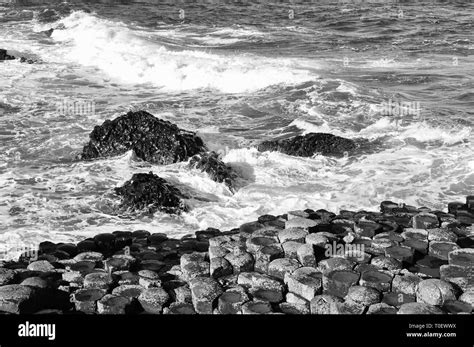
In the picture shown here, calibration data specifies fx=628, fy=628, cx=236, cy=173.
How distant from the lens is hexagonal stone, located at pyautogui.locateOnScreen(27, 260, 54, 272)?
332 inches

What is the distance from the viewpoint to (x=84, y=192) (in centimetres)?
1273

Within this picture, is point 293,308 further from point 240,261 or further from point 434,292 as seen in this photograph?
point 434,292

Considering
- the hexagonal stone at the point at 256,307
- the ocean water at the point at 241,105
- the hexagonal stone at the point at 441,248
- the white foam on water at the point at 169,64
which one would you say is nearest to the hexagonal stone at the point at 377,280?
the hexagonal stone at the point at 441,248

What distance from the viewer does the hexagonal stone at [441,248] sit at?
860 cm

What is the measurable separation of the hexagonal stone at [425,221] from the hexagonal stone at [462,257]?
1.23m

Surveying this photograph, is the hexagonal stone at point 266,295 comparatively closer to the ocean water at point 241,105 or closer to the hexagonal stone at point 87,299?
the hexagonal stone at point 87,299

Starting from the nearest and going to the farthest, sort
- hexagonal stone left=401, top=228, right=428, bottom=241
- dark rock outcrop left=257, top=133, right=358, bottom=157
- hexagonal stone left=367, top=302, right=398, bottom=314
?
1. hexagonal stone left=367, top=302, right=398, bottom=314
2. hexagonal stone left=401, top=228, right=428, bottom=241
3. dark rock outcrop left=257, top=133, right=358, bottom=157

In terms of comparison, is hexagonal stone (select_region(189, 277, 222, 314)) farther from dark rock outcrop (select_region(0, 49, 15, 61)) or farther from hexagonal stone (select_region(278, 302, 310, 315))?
dark rock outcrop (select_region(0, 49, 15, 61))

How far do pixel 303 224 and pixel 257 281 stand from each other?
1801 millimetres

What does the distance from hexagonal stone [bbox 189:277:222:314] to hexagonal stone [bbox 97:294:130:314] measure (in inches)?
31.6

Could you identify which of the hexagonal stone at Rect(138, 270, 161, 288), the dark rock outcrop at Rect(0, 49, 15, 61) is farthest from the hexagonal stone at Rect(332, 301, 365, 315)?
the dark rock outcrop at Rect(0, 49, 15, 61)
